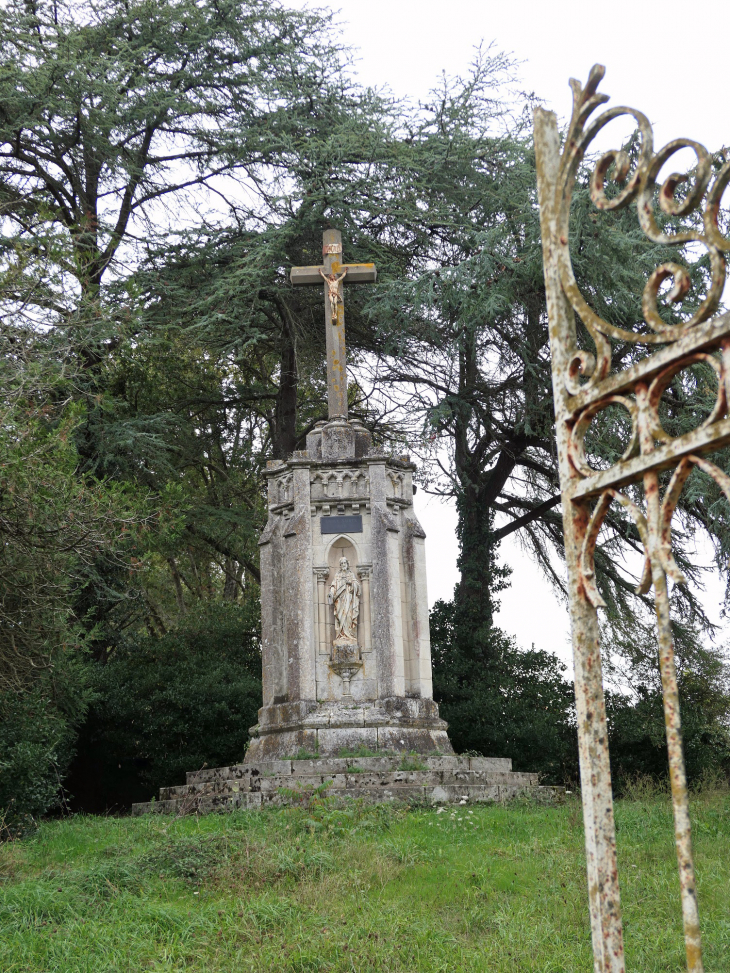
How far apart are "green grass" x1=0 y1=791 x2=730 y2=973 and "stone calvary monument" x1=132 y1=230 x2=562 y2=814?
1792 millimetres

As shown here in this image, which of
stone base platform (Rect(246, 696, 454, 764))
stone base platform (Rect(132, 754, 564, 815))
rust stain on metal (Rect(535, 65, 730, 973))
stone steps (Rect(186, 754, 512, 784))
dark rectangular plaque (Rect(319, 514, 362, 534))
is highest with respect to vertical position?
dark rectangular plaque (Rect(319, 514, 362, 534))

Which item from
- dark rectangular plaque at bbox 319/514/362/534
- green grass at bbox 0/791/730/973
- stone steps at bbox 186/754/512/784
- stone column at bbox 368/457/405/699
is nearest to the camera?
green grass at bbox 0/791/730/973

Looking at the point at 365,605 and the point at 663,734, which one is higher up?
the point at 365,605

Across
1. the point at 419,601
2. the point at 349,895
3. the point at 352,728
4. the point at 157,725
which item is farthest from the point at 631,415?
the point at 157,725

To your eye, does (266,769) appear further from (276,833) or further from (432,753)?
(276,833)

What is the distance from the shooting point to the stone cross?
1455cm

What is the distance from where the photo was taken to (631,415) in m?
2.93

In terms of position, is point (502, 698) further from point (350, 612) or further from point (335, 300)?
point (335, 300)

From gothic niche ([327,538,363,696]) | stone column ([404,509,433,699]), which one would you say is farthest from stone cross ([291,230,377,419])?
gothic niche ([327,538,363,696])

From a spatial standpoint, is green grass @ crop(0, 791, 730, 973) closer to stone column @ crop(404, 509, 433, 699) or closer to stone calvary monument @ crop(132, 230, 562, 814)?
stone calvary monument @ crop(132, 230, 562, 814)

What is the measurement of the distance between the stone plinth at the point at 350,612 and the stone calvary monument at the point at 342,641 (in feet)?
0.05

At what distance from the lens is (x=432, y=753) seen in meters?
12.9

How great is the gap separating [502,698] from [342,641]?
5.86 meters

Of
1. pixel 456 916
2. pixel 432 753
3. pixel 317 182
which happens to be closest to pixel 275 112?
pixel 317 182
